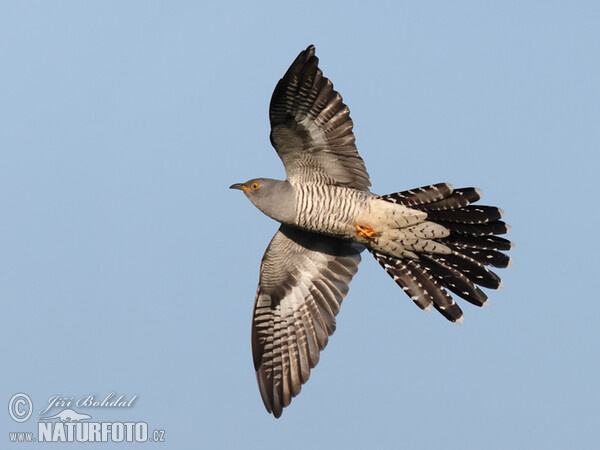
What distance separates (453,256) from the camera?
995 centimetres

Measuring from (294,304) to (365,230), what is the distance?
1.77 m

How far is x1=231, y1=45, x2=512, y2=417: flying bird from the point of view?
9250 mm

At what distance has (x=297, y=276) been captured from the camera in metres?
11.0

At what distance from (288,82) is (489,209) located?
274 centimetres

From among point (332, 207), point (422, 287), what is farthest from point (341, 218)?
point (422, 287)

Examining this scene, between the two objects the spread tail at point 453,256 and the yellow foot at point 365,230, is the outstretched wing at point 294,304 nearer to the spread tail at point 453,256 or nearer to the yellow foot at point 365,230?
the spread tail at point 453,256

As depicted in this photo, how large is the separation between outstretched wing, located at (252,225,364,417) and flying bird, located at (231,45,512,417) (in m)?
0.02

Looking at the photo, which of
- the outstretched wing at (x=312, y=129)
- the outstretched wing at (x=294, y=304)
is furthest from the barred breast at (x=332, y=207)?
the outstretched wing at (x=294, y=304)

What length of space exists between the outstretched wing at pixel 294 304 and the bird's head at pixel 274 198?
32.9 inches

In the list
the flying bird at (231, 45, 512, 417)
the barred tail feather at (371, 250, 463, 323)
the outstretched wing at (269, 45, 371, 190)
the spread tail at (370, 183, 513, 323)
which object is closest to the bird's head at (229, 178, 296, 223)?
the flying bird at (231, 45, 512, 417)

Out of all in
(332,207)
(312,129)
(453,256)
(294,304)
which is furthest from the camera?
(294,304)

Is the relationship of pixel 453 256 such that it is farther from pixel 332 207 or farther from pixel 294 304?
pixel 294 304

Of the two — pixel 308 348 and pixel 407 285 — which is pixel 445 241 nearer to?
pixel 407 285

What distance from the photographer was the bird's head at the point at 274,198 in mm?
9680
